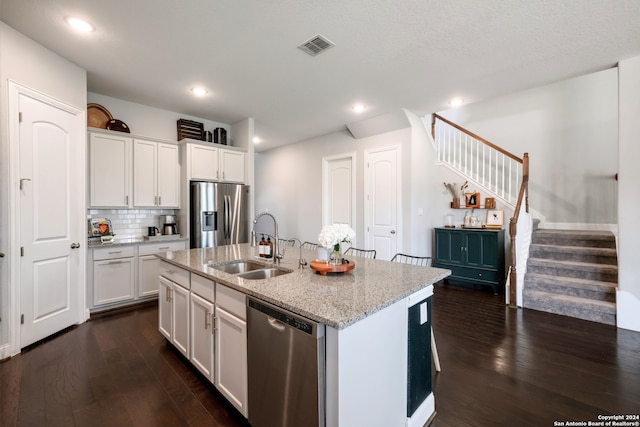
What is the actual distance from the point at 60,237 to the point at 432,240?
5042 millimetres

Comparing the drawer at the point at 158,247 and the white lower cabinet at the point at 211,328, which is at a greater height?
the drawer at the point at 158,247

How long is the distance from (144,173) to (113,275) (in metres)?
1.39

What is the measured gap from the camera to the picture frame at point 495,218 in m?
4.29

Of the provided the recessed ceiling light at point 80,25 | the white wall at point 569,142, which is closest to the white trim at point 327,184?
the white wall at point 569,142

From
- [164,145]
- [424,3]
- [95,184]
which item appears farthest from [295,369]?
[164,145]

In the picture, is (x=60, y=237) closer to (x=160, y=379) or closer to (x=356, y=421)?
(x=160, y=379)

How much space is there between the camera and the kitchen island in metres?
1.13

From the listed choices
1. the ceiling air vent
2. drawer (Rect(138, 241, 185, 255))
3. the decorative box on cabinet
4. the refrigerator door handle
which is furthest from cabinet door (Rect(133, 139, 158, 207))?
the decorative box on cabinet

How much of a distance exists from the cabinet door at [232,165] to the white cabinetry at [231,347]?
2967 millimetres

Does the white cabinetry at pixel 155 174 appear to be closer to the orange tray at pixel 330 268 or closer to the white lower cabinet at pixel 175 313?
the white lower cabinet at pixel 175 313

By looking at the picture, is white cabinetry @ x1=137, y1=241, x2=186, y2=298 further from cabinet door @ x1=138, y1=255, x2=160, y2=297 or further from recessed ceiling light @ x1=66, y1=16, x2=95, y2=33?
recessed ceiling light @ x1=66, y1=16, x2=95, y2=33

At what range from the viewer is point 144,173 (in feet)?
12.5

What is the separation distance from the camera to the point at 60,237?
279cm

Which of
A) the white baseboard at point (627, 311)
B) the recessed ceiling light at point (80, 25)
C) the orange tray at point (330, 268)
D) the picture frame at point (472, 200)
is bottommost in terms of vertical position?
the white baseboard at point (627, 311)
